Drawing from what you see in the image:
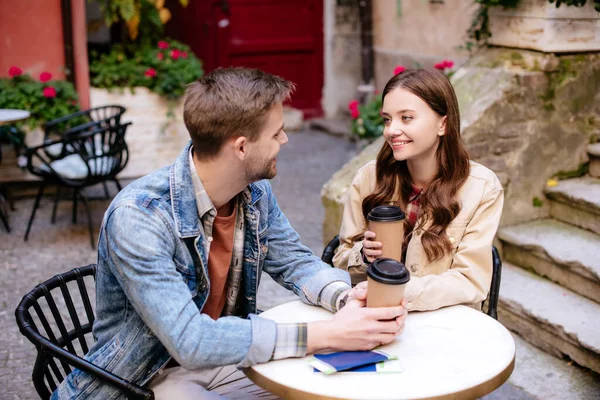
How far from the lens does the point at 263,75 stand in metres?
2.23

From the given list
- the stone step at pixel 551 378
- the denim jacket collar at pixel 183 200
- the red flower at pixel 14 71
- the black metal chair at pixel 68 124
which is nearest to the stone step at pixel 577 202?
the stone step at pixel 551 378

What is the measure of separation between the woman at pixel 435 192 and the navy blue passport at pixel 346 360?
63 centimetres

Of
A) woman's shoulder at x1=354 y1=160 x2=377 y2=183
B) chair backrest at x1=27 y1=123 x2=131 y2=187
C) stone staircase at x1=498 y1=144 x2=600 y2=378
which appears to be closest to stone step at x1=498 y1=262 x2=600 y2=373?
stone staircase at x1=498 y1=144 x2=600 y2=378

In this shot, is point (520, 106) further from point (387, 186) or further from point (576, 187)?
point (387, 186)

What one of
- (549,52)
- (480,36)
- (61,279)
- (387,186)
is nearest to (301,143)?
(480,36)

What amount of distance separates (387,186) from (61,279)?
1.32 meters

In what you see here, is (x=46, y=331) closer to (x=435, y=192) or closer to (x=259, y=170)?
(x=259, y=170)

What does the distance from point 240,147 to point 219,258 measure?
1.31 feet

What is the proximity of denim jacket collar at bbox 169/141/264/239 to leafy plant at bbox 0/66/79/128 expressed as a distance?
5244mm

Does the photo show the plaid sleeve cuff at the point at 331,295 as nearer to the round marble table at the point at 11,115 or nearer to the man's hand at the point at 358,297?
the man's hand at the point at 358,297

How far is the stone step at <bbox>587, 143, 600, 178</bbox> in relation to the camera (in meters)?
4.80

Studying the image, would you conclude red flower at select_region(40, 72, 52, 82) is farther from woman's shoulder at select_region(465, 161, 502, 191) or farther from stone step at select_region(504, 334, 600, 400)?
woman's shoulder at select_region(465, 161, 502, 191)

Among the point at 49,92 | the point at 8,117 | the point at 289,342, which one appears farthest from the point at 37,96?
the point at 289,342

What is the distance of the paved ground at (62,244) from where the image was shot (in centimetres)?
393
